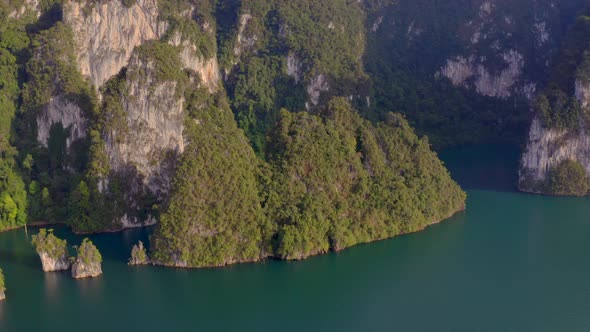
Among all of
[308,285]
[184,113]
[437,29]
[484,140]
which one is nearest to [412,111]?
[484,140]

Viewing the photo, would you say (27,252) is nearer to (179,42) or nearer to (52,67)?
(52,67)

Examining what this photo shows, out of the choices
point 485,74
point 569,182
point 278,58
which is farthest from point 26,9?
point 485,74

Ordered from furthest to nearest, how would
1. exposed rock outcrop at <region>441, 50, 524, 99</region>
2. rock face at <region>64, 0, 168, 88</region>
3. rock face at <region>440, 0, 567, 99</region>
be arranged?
exposed rock outcrop at <region>441, 50, 524, 99</region>
rock face at <region>440, 0, 567, 99</region>
rock face at <region>64, 0, 168, 88</region>

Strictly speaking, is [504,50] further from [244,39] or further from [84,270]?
[84,270]

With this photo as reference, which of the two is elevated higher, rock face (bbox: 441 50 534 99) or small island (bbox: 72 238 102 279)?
rock face (bbox: 441 50 534 99)

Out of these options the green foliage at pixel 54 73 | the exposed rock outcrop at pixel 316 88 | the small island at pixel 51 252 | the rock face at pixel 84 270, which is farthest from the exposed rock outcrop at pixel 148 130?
the exposed rock outcrop at pixel 316 88

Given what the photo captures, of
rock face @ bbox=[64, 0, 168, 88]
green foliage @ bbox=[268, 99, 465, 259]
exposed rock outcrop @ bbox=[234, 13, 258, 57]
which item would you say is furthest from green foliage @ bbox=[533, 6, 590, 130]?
rock face @ bbox=[64, 0, 168, 88]

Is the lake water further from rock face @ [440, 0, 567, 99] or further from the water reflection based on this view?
rock face @ [440, 0, 567, 99]
